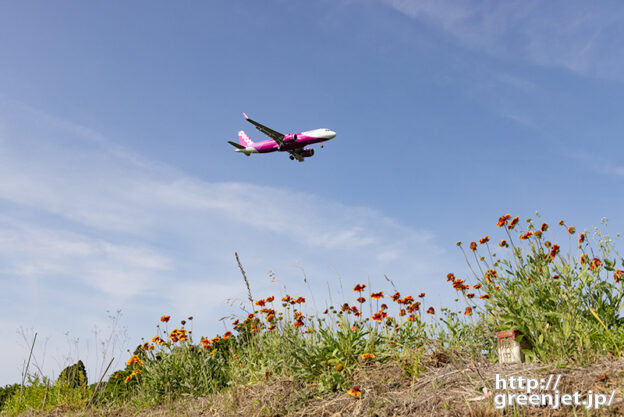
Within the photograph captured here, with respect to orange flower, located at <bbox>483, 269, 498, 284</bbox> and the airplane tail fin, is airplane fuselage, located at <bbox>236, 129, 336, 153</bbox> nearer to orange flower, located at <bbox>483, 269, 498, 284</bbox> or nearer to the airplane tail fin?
the airplane tail fin

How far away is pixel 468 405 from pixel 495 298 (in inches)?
74.9

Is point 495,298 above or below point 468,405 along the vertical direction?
above

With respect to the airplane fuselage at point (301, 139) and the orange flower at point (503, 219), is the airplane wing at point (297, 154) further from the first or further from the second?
the orange flower at point (503, 219)

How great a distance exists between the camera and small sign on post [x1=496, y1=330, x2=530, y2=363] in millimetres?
5328

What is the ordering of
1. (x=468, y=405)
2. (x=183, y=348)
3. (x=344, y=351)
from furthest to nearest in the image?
(x=183, y=348) < (x=344, y=351) < (x=468, y=405)

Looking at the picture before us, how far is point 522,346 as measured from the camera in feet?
17.7

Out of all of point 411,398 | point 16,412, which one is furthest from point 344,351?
point 16,412

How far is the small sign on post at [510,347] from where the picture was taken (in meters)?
5.33

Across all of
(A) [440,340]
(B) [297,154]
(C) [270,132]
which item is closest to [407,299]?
(A) [440,340]

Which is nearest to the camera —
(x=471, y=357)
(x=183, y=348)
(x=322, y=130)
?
(x=471, y=357)

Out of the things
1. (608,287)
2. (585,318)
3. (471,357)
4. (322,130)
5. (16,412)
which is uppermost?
(322,130)

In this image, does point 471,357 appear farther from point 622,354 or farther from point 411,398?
point 622,354

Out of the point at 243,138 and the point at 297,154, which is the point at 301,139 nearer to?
the point at 297,154

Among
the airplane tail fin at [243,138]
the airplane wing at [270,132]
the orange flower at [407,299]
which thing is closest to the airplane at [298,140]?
the airplane wing at [270,132]
